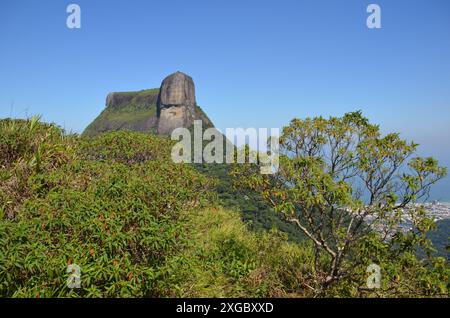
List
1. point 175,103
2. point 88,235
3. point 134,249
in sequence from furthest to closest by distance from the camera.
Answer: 1. point 175,103
2. point 134,249
3. point 88,235

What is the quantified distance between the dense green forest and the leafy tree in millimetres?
194

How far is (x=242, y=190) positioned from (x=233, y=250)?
68.7 inches

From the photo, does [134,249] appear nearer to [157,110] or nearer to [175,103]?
[175,103]

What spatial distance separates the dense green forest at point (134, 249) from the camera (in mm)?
4484

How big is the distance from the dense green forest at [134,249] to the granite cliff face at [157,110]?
8452 cm

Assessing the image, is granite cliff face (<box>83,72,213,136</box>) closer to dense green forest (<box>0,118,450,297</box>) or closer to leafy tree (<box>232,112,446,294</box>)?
dense green forest (<box>0,118,450,297</box>)

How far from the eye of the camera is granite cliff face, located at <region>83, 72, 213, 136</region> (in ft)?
317

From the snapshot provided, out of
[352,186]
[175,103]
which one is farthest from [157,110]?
[352,186]

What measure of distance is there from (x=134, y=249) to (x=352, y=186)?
3.82 meters

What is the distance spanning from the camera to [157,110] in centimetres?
10500

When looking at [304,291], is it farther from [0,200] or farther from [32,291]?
[0,200]

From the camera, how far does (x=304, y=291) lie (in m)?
7.22

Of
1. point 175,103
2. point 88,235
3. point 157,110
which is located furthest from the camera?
point 157,110

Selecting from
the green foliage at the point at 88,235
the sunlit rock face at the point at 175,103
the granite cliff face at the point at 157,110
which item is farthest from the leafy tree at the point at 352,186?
the sunlit rock face at the point at 175,103
